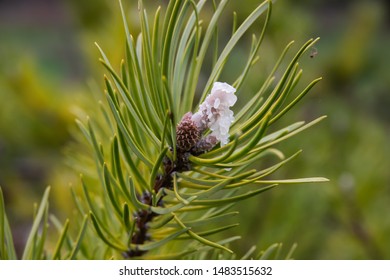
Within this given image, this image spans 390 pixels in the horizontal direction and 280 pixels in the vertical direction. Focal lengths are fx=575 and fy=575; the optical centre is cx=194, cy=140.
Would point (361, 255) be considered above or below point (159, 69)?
below

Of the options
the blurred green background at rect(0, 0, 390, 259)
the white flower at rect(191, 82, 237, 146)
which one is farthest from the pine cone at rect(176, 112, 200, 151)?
the blurred green background at rect(0, 0, 390, 259)

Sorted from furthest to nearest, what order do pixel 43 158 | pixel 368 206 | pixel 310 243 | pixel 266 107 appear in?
pixel 43 158
pixel 368 206
pixel 310 243
pixel 266 107

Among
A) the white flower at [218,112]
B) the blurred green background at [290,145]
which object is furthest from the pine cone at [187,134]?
the blurred green background at [290,145]

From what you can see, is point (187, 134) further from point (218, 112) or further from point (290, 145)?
point (290, 145)

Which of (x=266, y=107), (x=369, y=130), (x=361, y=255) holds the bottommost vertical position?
(x=361, y=255)

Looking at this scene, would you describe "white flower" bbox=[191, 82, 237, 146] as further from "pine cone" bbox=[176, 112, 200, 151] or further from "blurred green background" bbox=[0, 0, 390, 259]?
"blurred green background" bbox=[0, 0, 390, 259]

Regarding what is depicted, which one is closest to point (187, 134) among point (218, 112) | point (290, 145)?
point (218, 112)

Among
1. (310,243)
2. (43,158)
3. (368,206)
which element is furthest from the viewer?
(43,158)
